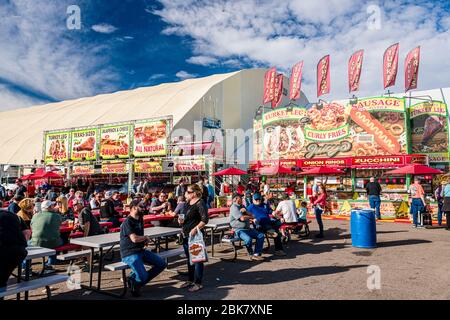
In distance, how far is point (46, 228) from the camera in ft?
20.3

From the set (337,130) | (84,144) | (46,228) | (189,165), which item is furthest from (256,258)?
(84,144)

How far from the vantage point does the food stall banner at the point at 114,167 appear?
24.8 metres

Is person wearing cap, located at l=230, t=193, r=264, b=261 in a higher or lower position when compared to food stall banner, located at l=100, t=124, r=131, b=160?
lower

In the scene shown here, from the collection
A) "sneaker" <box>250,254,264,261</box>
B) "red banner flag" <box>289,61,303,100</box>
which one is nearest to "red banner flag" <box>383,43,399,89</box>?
"red banner flag" <box>289,61,303,100</box>

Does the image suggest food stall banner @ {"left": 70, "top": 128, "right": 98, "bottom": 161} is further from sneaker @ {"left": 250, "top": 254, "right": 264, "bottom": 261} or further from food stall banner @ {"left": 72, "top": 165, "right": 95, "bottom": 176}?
sneaker @ {"left": 250, "top": 254, "right": 264, "bottom": 261}

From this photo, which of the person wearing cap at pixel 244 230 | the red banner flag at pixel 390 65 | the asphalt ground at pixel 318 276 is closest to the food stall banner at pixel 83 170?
the asphalt ground at pixel 318 276

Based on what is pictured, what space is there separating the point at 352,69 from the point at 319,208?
16105 mm

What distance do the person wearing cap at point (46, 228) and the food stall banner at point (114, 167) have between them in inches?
736

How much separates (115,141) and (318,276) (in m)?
23.6

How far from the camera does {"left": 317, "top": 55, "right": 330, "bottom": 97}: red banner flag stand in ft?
78.5

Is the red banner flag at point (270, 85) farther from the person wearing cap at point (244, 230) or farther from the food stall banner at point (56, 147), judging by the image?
the person wearing cap at point (244, 230)

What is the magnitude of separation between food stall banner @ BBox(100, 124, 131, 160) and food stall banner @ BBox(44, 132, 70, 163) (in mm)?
4306

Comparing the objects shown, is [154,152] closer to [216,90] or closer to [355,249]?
[216,90]
